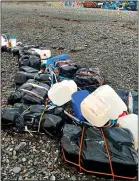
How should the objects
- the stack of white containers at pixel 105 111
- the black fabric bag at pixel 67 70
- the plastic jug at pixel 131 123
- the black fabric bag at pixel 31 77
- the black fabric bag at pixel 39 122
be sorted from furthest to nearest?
the black fabric bag at pixel 67 70 → the black fabric bag at pixel 31 77 → the black fabric bag at pixel 39 122 → the stack of white containers at pixel 105 111 → the plastic jug at pixel 131 123

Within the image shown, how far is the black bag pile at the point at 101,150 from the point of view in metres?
2.93

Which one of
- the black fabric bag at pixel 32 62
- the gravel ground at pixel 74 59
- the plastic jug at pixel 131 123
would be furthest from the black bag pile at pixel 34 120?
the black fabric bag at pixel 32 62

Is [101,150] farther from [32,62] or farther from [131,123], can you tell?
[32,62]

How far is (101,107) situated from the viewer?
373 cm

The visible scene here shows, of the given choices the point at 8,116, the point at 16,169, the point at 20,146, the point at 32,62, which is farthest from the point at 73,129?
the point at 32,62

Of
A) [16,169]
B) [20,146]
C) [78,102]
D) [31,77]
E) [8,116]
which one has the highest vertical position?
[31,77]

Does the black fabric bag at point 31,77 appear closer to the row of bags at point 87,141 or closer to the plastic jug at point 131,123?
the row of bags at point 87,141

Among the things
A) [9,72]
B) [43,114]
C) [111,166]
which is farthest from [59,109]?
[9,72]

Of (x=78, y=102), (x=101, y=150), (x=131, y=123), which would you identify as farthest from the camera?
(x=78, y=102)

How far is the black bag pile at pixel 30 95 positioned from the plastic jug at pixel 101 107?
0.98 meters

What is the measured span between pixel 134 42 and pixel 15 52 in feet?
Answer: 17.7

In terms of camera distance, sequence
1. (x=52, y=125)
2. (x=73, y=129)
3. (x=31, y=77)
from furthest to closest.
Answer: (x=31, y=77) < (x=52, y=125) < (x=73, y=129)

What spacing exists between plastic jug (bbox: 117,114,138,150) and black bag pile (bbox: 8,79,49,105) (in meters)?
1.43

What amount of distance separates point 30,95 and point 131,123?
177 cm
